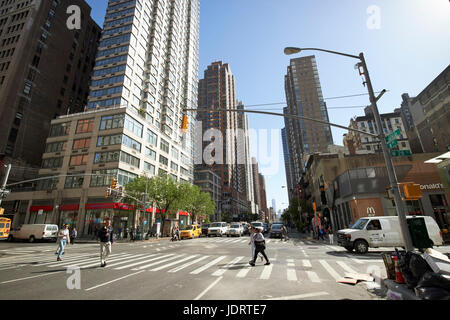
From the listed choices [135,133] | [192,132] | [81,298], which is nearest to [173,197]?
[135,133]

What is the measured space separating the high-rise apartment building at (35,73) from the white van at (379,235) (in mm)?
58411

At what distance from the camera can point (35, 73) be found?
51.0 m

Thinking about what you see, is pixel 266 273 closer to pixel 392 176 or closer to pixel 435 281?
pixel 435 281

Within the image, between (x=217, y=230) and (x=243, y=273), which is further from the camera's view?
(x=217, y=230)

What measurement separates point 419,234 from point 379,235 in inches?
308

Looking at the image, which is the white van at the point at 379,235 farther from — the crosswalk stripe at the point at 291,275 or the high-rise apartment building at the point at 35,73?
the high-rise apartment building at the point at 35,73

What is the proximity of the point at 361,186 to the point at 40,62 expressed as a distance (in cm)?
7282

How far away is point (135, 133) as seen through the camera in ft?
138

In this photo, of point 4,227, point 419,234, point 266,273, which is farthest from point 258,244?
point 4,227

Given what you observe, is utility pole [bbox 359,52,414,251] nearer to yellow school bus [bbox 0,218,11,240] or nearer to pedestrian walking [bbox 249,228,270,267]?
pedestrian walking [bbox 249,228,270,267]

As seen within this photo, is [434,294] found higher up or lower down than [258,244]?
lower down

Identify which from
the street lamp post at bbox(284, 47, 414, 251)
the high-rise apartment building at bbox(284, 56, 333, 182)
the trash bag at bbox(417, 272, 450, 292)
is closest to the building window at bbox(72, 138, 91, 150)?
the street lamp post at bbox(284, 47, 414, 251)

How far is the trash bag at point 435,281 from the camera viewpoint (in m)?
3.98
